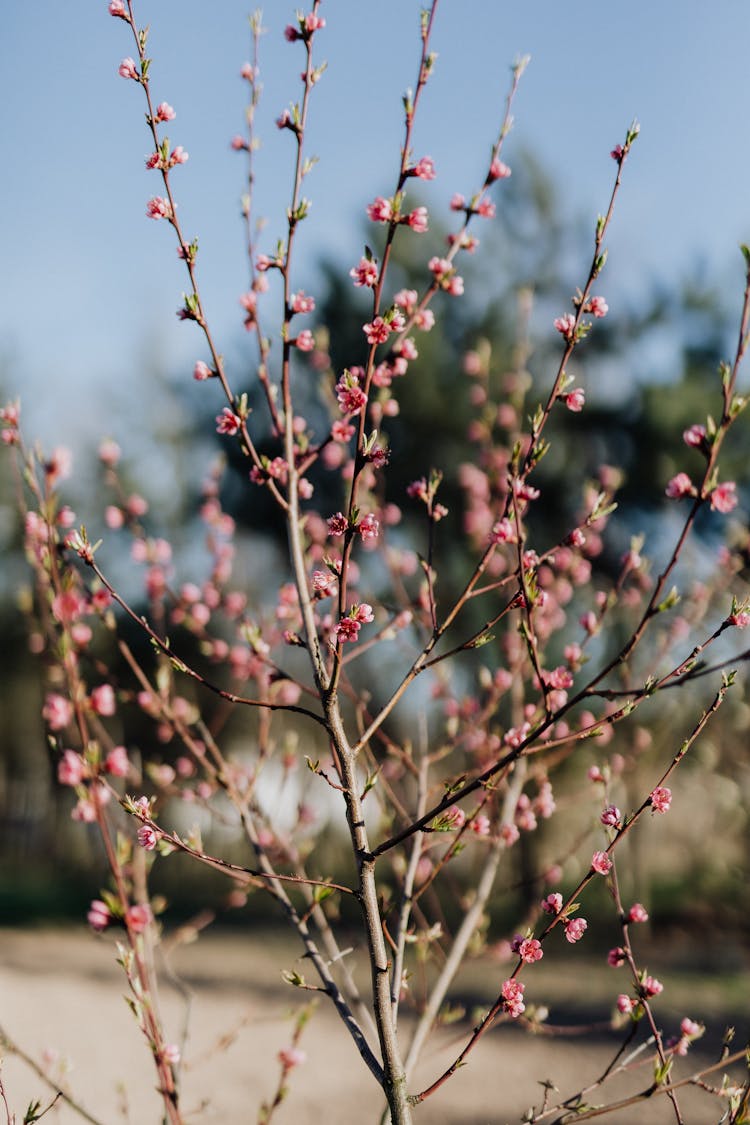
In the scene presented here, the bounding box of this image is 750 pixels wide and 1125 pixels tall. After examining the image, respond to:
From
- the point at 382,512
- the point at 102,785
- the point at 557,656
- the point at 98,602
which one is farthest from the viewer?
the point at 557,656

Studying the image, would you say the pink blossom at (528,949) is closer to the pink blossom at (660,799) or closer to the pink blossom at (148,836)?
the pink blossom at (660,799)

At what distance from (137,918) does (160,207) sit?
4.49ft

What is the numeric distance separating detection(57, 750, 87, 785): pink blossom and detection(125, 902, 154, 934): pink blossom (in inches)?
11.6

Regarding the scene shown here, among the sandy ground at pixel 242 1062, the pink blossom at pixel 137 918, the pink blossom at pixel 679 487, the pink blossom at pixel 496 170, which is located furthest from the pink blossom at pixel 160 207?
the sandy ground at pixel 242 1062

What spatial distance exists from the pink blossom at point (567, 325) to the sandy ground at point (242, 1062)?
11.5 ft

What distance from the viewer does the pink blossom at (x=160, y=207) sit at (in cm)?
168

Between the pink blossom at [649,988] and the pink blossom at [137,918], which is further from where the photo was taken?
the pink blossom at [137,918]

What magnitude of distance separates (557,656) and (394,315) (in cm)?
1093

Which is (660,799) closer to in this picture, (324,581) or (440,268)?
(324,581)

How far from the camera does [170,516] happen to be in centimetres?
1711

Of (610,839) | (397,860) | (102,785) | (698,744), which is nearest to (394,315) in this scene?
(610,839)

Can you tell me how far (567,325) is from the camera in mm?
1673

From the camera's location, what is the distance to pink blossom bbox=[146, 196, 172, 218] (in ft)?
5.50

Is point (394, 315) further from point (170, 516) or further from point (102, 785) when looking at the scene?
point (170, 516)
